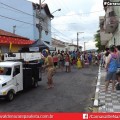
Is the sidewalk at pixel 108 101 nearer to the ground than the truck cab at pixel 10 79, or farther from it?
nearer to the ground

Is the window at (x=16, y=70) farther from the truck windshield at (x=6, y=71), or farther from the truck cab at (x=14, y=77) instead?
the truck windshield at (x=6, y=71)

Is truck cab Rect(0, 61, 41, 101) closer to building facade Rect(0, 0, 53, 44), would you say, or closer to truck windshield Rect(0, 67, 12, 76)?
truck windshield Rect(0, 67, 12, 76)

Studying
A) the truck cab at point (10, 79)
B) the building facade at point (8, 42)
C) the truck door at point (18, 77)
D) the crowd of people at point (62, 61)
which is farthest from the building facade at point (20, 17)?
the truck cab at point (10, 79)

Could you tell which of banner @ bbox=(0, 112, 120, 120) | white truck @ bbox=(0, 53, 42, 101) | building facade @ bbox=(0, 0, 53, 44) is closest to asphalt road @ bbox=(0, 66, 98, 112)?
white truck @ bbox=(0, 53, 42, 101)

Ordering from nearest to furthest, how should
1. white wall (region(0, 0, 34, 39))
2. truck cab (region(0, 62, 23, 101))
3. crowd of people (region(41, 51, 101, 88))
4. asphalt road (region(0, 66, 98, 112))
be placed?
asphalt road (region(0, 66, 98, 112)) < truck cab (region(0, 62, 23, 101)) < crowd of people (region(41, 51, 101, 88)) < white wall (region(0, 0, 34, 39))

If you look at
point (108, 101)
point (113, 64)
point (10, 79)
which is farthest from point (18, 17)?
point (108, 101)

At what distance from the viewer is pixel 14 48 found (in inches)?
1375

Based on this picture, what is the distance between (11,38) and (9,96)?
771 inches

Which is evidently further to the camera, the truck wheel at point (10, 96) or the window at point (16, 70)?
the window at point (16, 70)

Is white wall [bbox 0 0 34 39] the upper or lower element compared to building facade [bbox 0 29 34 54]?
upper

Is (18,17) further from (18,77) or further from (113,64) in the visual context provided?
(113,64)

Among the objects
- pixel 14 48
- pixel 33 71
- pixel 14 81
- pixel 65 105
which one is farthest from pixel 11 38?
pixel 65 105

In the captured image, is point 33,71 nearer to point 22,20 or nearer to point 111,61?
point 111,61

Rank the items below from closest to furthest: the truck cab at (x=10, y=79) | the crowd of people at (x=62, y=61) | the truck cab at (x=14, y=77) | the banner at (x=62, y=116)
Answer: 1. the banner at (x=62, y=116)
2. the truck cab at (x=10, y=79)
3. the truck cab at (x=14, y=77)
4. the crowd of people at (x=62, y=61)
